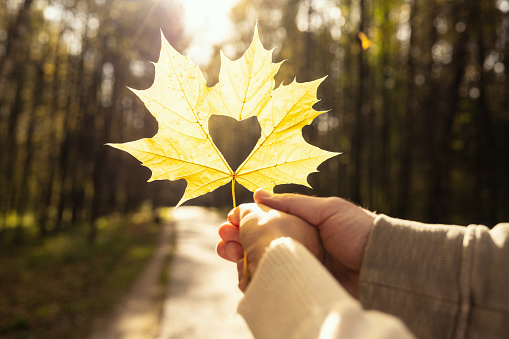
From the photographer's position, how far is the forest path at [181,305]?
20.9 ft

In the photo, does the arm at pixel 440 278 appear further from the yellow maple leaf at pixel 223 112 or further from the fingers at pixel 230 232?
the fingers at pixel 230 232

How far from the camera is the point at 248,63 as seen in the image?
1170 millimetres

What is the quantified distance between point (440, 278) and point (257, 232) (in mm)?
617

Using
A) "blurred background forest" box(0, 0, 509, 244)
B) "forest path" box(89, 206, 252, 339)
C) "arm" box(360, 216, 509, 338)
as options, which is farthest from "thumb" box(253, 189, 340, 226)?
"blurred background forest" box(0, 0, 509, 244)

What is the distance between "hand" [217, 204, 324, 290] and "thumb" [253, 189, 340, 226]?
3cm

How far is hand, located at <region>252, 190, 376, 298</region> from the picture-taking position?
1.42 metres

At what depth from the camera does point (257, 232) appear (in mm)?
1206

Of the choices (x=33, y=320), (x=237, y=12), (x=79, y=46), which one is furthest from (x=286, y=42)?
(x=33, y=320)

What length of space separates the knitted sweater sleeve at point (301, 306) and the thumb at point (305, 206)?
44cm

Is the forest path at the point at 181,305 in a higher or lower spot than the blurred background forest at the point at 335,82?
lower

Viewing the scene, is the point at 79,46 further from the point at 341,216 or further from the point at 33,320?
the point at 341,216

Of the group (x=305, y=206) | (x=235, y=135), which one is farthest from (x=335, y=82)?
(x=305, y=206)

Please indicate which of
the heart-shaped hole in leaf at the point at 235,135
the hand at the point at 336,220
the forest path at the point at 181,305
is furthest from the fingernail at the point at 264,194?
the heart-shaped hole in leaf at the point at 235,135

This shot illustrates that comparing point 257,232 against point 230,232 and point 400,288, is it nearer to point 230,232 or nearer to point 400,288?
point 230,232
